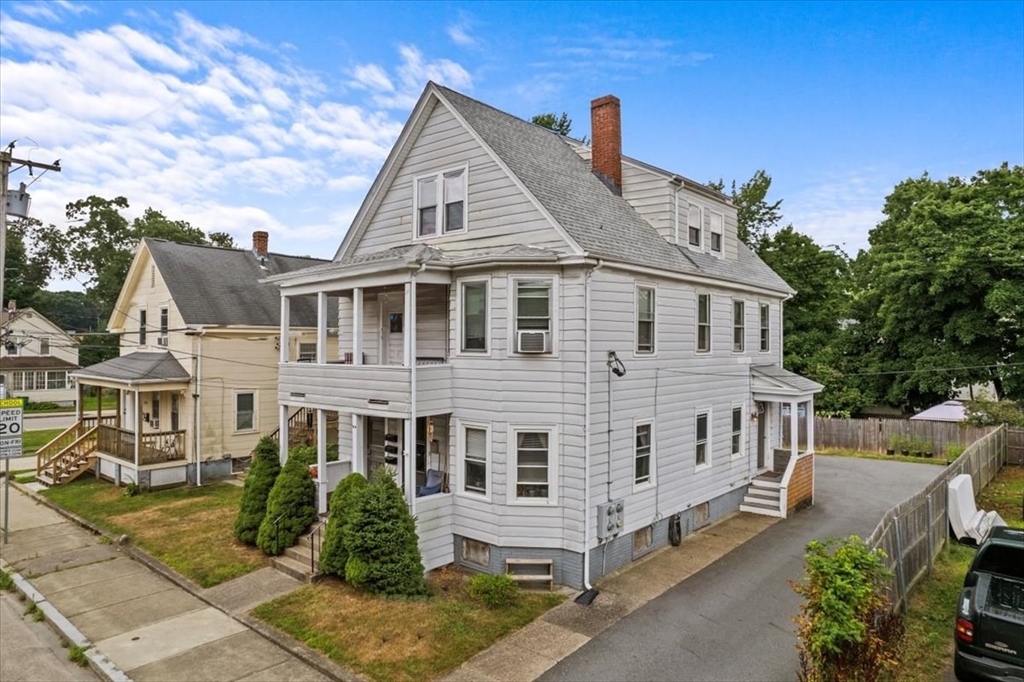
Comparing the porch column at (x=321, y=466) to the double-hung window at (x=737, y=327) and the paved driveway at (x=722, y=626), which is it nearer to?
the paved driveway at (x=722, y=626)

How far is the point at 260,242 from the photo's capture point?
27.3 m

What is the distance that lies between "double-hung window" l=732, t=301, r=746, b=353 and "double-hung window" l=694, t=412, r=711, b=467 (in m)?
2.76

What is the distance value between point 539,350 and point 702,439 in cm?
663

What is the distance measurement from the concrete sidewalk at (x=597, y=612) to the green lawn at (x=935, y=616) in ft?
12.9

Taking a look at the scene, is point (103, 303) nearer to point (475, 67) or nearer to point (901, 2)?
point (475, 67)

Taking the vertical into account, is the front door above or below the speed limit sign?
above

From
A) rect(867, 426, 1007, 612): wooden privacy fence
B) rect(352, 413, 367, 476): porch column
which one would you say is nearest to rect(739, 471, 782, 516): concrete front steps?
rect(867, 426, 1007, 612): wooden privacy fence

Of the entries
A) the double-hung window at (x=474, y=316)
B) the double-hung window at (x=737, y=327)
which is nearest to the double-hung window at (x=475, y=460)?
the double-hung window at (x=474, y=316)

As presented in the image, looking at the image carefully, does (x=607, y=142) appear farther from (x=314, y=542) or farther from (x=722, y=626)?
(x=314, y=542)

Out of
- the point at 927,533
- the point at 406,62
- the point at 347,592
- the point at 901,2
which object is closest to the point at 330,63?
the point at 406,62

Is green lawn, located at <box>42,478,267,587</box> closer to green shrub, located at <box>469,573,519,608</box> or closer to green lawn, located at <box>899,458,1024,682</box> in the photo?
green shrub, located at <box>469,573,519,608</box>

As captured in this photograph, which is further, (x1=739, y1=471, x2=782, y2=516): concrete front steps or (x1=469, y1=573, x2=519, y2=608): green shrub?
(x1=739, y1=471, x2=782, y2=516): concrete front steps

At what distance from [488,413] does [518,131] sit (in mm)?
7930

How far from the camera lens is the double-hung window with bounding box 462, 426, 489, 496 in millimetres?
12312
